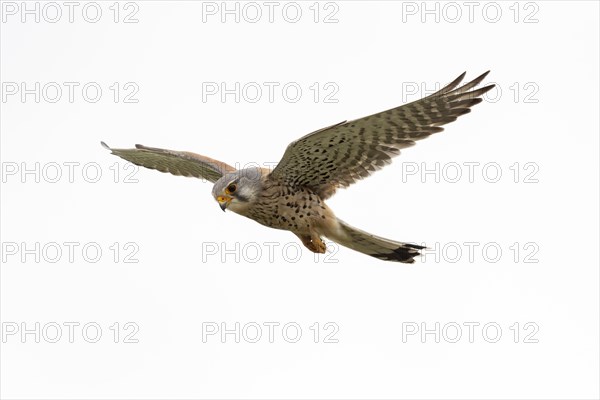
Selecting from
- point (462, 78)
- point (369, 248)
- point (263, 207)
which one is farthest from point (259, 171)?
point (462, 78)

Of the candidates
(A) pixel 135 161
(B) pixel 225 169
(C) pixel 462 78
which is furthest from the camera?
(A) pixel 135 161

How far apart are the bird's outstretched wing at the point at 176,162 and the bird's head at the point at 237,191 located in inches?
45.1

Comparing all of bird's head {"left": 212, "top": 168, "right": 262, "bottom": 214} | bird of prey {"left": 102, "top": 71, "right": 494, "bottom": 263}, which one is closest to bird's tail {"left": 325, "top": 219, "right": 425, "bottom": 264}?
bird of prey {"left": 102, "top": 71, "right": 494, "bottom": 263}

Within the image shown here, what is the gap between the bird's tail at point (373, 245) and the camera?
1111cm

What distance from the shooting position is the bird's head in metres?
10.9

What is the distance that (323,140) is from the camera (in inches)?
416

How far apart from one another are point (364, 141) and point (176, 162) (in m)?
3.12

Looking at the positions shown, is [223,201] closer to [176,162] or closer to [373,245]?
[373,245]

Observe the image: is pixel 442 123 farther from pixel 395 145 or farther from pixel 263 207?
pixel 263 207

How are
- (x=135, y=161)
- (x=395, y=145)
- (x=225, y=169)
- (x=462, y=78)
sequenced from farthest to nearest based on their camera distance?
(x=135, y=161)
(x=225, y=169)
(x=395, y=145)
(x=462, y=78)

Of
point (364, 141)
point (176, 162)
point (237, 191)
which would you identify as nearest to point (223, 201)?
point (237, 191)

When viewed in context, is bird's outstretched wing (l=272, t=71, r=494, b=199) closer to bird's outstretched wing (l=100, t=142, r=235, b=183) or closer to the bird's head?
the bird's head

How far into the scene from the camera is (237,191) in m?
10.9

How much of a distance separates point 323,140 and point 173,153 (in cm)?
253
